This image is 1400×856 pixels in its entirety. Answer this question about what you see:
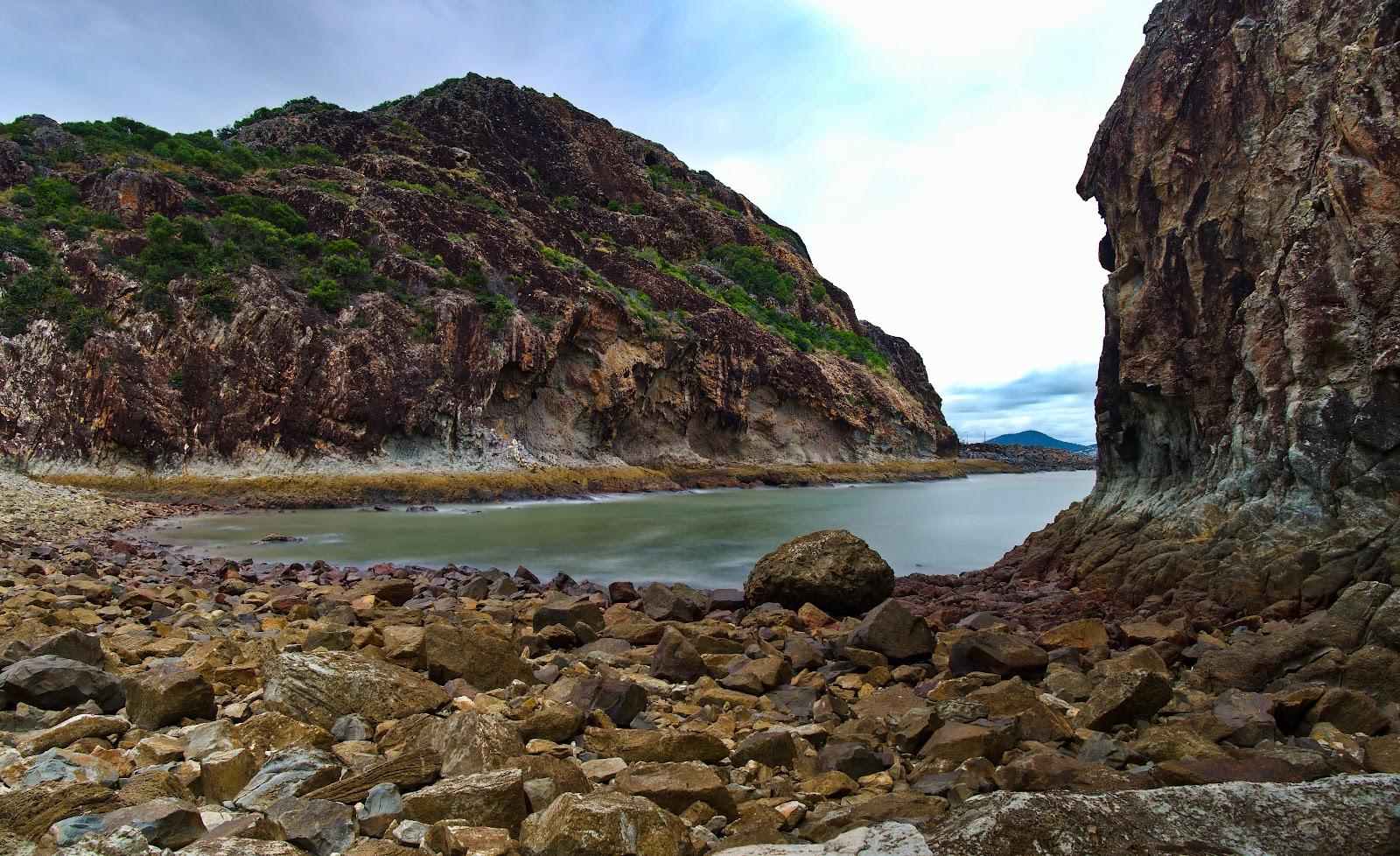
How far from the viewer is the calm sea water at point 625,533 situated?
57.1 feet

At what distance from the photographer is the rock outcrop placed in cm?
866

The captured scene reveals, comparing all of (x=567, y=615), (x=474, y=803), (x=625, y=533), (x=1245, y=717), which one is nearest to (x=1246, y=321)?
(x=1245, y=717)

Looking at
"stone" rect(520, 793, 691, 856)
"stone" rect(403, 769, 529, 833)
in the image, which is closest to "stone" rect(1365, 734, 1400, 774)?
"stone" rect(520, 793, 691, 856)

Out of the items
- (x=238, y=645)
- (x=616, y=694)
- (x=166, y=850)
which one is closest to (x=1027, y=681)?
(x=616, y=694)

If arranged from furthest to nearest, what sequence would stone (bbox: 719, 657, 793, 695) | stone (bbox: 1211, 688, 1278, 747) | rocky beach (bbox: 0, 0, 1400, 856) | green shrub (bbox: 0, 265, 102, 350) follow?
1. green shrub (bbox: 0, 265, 102, 350)
2. stone (bbox: 719, 657, 793, 695)
3. stone (bbox: 1211, 688, 1278, 747)
4. rocky beach (bbox: 0, 0, 1400, 856)

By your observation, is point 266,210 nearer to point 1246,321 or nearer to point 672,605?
point 672,605

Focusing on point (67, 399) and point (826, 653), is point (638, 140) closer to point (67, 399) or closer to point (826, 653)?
point (67, 399)

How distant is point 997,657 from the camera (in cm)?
650

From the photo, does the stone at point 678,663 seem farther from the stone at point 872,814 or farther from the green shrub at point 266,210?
the green shrub at point 266,210

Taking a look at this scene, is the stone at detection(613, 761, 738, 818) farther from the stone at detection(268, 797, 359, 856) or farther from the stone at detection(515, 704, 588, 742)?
the stone at detection(268, 797, 359, 856)

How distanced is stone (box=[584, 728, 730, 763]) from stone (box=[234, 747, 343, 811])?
148 centimetres

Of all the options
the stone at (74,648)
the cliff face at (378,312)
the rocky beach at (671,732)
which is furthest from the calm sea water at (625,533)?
the stone at (74,648)

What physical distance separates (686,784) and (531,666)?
296cm

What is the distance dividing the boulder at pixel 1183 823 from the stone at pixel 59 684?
197 inches
